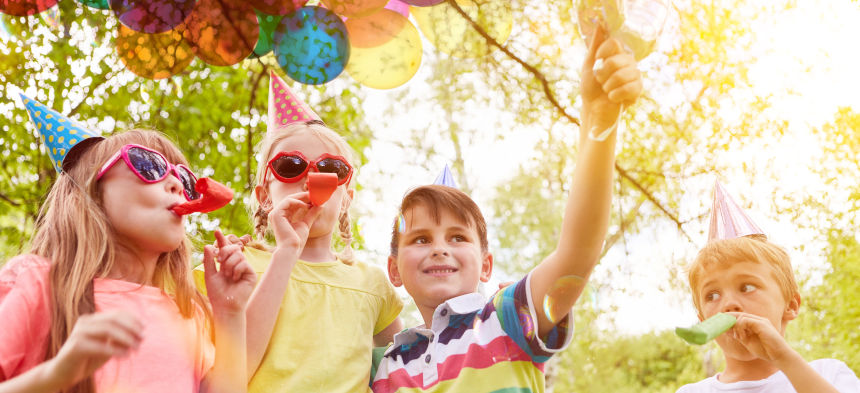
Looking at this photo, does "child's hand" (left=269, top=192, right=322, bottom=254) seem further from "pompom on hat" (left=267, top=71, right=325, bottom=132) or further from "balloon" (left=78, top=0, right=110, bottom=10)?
"balloon" (left=78, top=0, right=110, bottom=10)

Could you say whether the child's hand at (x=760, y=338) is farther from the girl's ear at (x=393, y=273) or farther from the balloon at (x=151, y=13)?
the balloon at (x=151, y=13)

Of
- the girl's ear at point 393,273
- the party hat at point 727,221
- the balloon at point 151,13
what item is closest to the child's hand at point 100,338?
the girl's ear at point 393,273

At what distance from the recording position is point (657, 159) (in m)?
5.52

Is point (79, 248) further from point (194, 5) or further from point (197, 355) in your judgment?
point (194, 5)

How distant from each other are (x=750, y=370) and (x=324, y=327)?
46.6 inches

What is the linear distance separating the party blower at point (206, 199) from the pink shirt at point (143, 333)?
7.8 inches

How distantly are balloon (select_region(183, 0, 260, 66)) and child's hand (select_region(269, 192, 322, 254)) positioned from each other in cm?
183

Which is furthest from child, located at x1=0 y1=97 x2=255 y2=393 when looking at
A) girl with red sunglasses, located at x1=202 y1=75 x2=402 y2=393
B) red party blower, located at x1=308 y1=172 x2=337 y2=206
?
red party blower, located at x1=308 y1=172 x2=337 y2=206

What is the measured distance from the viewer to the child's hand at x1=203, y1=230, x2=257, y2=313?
1649 millimetres

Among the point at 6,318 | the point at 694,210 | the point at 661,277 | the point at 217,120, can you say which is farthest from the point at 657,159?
the point at 6,318

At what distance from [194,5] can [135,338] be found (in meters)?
2.81

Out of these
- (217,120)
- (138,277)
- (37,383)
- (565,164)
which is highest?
(565,164)

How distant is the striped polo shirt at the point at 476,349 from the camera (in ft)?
5.41

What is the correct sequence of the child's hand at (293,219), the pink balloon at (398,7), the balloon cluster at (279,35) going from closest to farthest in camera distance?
the child's hand at (293,219)
the balloon cluster at (279,35)
the pink balloon at (398,7)
